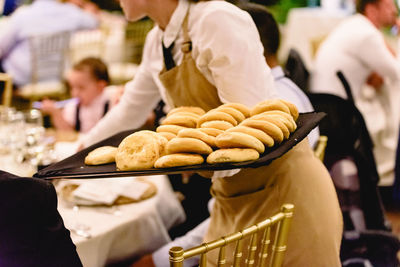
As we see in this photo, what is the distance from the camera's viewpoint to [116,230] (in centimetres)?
165

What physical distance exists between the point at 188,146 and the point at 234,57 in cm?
40

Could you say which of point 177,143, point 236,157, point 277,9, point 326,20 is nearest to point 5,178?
point 177,143

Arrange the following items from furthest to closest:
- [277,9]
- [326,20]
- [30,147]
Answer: [277,9] < [326,20] < [30,147]

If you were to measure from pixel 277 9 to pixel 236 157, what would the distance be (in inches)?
246

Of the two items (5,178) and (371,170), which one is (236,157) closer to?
(5,178)

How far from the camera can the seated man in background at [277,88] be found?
1.78m

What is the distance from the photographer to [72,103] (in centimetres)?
334

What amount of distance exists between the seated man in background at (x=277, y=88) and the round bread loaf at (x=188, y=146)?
2.50ft

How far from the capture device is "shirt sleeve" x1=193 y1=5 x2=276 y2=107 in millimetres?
1387

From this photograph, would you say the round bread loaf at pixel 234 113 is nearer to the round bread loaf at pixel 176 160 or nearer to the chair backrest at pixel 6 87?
the round bread loaf at pixel 176 160

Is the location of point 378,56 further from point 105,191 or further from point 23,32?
point 23,32

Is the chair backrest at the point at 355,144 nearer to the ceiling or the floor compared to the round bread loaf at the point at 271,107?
nearer to the floor

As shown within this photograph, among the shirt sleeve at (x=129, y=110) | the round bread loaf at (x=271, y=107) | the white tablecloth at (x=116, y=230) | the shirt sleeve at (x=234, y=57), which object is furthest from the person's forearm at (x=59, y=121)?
the round bread loaf at (x=271, y=107)

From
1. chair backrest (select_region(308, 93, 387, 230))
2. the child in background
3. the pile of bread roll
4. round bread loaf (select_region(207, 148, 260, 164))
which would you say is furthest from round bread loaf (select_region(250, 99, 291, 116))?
the child in background
